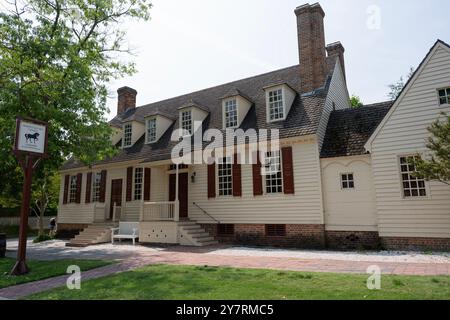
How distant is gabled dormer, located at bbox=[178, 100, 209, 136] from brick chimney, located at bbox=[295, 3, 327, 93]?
5820 millimetres

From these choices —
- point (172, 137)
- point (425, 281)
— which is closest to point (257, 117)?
point (172, 137)

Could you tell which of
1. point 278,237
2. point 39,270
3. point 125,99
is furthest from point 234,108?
point 125,99

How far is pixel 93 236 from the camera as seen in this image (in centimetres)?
1705

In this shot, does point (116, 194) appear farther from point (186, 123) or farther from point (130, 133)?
point (186, 123)

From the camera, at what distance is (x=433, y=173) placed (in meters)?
9.51

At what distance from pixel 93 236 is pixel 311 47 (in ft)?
48.3

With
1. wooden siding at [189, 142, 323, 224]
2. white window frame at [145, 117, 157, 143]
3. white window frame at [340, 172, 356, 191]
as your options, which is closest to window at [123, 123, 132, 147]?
white window frame at [145, 117, 157, 143]

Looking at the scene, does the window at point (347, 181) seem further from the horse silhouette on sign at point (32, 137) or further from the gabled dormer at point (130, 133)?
the gabled dormer at point (130, 133)

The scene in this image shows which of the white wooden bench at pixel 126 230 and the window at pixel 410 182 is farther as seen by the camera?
the white wooden bench at pixel 126 230

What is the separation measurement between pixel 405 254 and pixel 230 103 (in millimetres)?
10400

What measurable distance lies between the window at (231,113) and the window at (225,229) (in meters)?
5.02

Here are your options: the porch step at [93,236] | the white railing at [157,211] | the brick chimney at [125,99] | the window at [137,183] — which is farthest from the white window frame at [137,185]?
the brick chimney at [125,99]

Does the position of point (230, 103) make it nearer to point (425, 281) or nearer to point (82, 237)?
point (82, 237)

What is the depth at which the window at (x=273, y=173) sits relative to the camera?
14.4 metres
